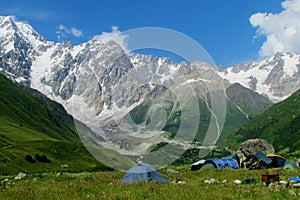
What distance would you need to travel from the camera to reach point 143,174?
72.1 ft

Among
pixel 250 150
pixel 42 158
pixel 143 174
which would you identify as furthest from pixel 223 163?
pixel 42 158

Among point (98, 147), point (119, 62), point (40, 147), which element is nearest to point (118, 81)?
point (119, 62)

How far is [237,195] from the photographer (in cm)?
1534

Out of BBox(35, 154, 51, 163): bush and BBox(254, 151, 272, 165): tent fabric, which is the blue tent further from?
BBox(35, 154, 51, 163): bush

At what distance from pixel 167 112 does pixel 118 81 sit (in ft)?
11.6

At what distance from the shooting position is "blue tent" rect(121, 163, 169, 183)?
71.8 ft

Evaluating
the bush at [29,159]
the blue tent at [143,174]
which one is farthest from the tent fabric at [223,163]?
the bush at [29,159]

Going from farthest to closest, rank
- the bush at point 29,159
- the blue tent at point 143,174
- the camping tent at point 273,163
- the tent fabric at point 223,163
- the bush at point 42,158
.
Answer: the bush at point 42,158, the bush at point 29,159, the tent fabric at point 223,163, the camping tent at point 273,163, the blue tent at point 143,174

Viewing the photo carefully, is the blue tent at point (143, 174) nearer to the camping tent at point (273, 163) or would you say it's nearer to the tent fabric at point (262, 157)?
the tent fabric at point (262, 157)

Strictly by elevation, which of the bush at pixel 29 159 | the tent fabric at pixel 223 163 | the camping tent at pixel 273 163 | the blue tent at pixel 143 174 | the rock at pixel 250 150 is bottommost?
the blue tent at pixel 143 174

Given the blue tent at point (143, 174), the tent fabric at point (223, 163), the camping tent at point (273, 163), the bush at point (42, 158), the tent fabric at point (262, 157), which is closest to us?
the blue tent at point (143, 174)

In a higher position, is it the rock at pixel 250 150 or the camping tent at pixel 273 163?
the rock at pixel 250 150

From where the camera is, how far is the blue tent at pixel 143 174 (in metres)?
21.9

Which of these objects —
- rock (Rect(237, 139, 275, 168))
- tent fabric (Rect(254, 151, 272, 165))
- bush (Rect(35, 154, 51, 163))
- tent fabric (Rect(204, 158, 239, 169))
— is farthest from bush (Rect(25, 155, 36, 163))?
tent fabric (Rect(254, 151, 272, 165))
